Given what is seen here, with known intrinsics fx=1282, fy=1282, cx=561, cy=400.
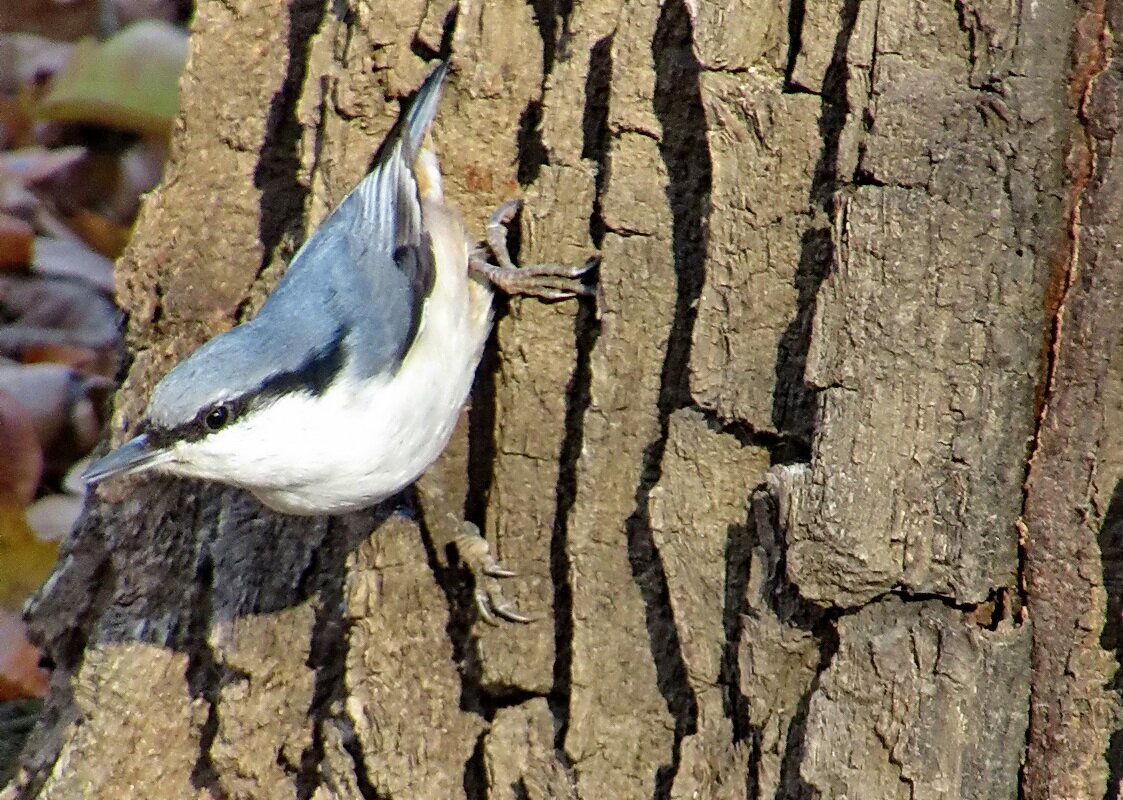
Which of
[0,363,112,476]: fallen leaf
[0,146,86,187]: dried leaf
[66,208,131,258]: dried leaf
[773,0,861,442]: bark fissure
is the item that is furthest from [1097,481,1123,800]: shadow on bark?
[0,146,86,187]: dried leaf

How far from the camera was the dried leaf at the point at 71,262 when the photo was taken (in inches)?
143

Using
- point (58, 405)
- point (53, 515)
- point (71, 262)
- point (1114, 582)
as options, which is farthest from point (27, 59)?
point (1114, 582)

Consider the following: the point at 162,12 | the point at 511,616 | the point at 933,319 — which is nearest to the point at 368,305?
the point at 511,616

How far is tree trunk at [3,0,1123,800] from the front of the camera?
177 cm

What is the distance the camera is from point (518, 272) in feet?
7.12

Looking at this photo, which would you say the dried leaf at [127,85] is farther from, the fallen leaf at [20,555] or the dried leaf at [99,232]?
the fallen leaf at [20,555]

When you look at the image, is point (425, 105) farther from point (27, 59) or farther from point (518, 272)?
point (27, 59)

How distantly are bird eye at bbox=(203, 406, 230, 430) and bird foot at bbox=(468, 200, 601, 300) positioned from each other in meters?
0.52

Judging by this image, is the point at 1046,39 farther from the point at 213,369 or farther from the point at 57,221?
the point at 57,221

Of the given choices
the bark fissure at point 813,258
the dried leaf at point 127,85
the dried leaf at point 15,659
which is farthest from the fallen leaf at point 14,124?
the bark fissure at point 813,258

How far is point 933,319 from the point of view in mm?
1773

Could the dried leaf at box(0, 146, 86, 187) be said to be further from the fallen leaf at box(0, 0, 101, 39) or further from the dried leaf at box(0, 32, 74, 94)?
the fallen leaf at box(0, 0, 101, 39)

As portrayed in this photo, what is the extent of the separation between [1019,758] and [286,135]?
64.0 inches

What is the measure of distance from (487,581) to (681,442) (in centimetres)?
39
